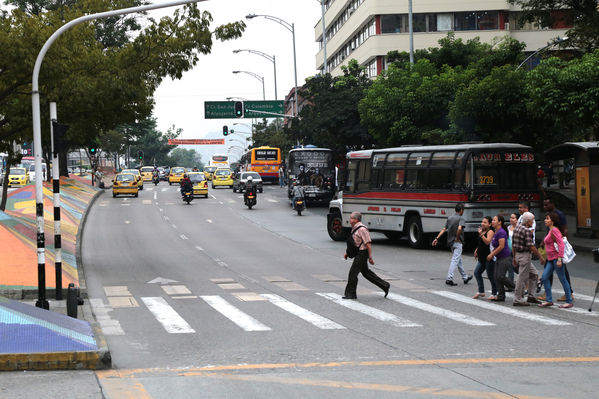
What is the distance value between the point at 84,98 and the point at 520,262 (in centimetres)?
1180

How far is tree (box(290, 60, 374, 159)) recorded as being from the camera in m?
50.2

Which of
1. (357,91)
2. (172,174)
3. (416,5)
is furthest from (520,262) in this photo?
(172,174)

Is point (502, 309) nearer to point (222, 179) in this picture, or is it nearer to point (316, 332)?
point (316, 332)

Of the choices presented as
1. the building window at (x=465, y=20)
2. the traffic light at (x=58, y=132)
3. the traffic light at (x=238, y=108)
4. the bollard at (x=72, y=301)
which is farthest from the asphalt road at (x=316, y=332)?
the building window at (x=465, y=20)

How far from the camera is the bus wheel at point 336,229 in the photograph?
3025 cm

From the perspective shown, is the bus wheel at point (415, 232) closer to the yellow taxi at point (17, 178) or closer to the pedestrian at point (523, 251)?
the pedestrian at point (523, 251)

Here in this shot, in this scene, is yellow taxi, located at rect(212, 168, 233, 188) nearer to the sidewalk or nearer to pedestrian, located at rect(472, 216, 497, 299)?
the sidewalk

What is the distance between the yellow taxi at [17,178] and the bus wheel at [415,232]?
156 ft

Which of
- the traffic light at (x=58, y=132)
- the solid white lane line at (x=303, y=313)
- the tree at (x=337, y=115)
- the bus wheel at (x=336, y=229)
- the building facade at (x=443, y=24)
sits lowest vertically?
the solid white lane line at (x=303, y=313)

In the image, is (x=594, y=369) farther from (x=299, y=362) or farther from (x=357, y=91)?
(x=357, y=91)

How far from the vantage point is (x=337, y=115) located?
5012 cm

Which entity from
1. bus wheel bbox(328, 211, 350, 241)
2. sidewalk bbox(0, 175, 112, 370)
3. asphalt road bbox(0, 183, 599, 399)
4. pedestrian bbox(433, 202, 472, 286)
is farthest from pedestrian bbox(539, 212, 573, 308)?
bus wheel bbox(328, 211, 350, 241)

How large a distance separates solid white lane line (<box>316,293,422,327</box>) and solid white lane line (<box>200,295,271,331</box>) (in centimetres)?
207

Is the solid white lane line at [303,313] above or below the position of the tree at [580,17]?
below
